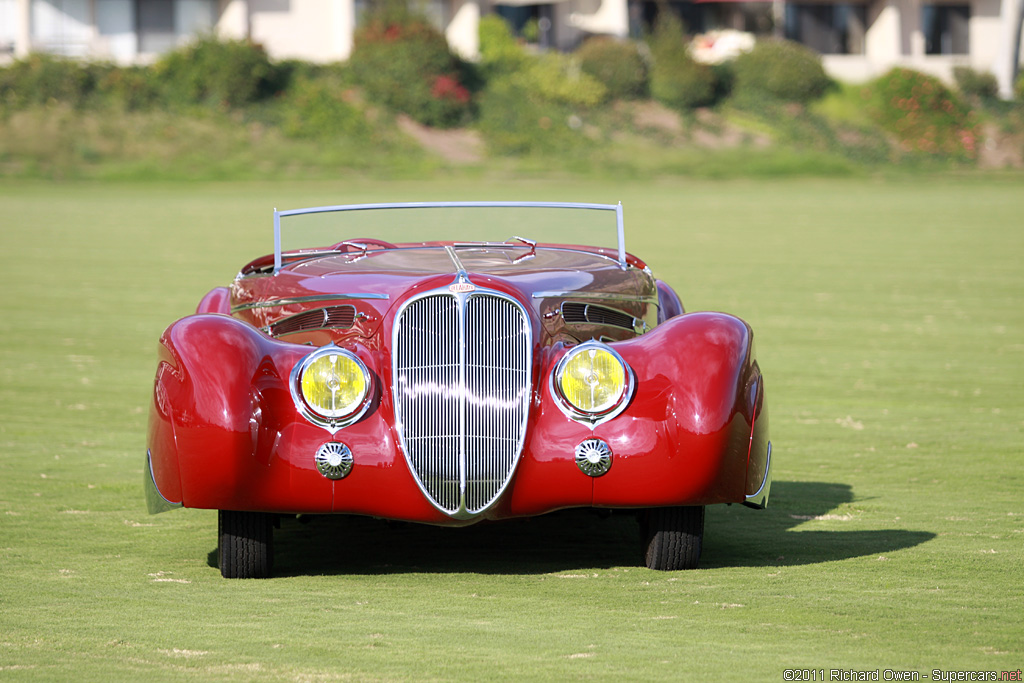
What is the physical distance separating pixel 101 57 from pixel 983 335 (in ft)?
149

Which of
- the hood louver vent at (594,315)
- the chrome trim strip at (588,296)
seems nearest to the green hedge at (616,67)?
the chrome trim strip at (588,296)

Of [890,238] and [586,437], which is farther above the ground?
[586,437]

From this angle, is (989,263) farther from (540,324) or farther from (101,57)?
(101,57)

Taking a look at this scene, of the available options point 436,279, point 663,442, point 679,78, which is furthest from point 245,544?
point 679,78

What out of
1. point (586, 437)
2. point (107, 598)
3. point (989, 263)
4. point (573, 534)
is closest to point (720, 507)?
point (573, 534)

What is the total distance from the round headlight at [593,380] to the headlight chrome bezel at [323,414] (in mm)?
735

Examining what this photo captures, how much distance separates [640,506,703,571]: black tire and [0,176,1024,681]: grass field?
82 millimetres

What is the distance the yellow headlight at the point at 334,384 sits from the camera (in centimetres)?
525

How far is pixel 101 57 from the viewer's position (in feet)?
171

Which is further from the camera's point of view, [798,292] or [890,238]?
[890,238]

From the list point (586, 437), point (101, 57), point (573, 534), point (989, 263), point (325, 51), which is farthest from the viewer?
point (325, 51)

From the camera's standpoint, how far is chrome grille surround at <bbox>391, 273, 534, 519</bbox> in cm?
524

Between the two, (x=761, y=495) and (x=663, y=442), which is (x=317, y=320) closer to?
(x=663, y=442)

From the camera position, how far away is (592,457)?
523 centimetres
